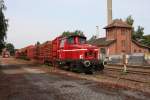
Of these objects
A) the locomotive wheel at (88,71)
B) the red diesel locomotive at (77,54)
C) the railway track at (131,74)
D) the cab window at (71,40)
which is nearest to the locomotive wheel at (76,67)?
the red diesel locomotive at (77,54)

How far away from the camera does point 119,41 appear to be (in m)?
72.5

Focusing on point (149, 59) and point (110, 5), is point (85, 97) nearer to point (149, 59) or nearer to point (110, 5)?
point (149, 59)

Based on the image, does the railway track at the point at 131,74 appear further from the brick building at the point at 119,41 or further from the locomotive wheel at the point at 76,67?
the brick building at the point at 119,41

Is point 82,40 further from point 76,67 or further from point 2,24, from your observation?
point 2,24

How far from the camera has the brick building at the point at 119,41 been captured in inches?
2790

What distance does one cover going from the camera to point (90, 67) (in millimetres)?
24344

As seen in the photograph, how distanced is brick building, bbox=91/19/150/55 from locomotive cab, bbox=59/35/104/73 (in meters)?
43.1

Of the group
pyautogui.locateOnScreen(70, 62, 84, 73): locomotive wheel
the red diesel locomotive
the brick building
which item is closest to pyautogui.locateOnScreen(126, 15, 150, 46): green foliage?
the brick building

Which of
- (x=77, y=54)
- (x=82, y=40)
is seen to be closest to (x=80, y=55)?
(x=77, y=54)

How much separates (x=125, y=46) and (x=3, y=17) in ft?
131

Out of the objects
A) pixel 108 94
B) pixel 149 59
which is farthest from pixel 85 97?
pixel 149 59

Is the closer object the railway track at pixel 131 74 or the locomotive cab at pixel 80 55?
the railway track at pixel 131 74

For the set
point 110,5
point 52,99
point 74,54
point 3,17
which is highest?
point 110,5

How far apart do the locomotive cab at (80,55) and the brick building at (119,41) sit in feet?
142
